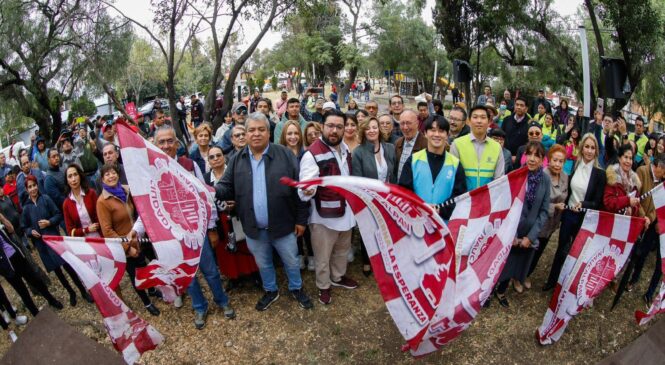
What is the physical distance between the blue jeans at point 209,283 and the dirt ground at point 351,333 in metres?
0.19

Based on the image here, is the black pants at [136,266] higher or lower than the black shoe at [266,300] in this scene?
higher

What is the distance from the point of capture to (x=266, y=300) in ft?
15.1

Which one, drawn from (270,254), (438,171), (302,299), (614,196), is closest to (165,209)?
(270,254)

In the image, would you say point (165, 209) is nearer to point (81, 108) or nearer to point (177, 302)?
point (177, 302)

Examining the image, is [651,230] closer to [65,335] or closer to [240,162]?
[240,162]

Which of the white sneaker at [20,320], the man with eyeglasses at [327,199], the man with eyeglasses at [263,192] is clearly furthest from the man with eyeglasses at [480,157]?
the white sneaker at [20,320]

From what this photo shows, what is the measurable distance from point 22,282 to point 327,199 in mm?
3440

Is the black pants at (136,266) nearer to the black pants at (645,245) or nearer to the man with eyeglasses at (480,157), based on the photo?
the man with eyeglasses at (480,157)

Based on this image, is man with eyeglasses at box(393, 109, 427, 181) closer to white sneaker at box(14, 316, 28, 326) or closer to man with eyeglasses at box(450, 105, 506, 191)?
man with eyeglasses at box(450, 105, 506, 191)

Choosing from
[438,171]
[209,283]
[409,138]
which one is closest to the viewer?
[438,171]

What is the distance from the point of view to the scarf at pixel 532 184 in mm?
4148

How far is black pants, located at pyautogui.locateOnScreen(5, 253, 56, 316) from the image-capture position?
4562 millimetres

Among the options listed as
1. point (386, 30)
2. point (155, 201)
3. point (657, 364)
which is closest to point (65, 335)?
point (155, 201)

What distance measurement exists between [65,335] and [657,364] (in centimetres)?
443
